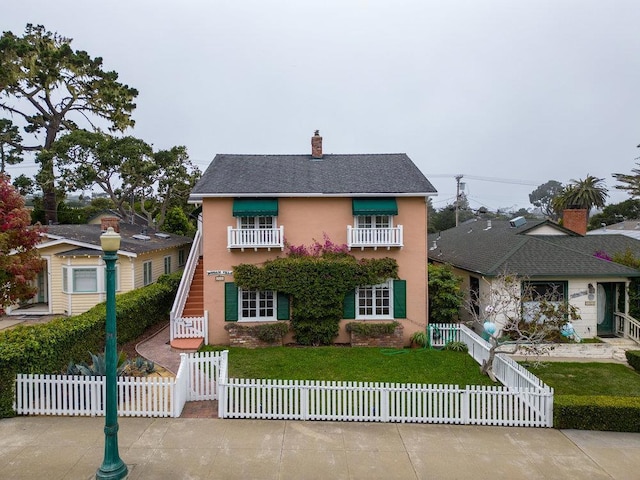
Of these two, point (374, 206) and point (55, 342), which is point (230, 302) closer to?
point (55, 342)

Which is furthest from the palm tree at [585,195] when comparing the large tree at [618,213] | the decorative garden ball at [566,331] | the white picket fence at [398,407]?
the white picket fence at [398,407]

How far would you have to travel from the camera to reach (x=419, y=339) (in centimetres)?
1548

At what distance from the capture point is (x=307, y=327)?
15461 millimetres

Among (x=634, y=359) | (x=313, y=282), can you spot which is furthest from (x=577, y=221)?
(x=313, y=282)

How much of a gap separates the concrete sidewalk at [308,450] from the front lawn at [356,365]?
117 inches

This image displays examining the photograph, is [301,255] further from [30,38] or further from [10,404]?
[30,38]

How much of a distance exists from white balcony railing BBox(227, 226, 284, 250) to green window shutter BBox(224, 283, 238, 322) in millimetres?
1702

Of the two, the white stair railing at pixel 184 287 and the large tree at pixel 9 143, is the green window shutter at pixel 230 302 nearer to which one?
the white stair railing at pixel 184 287

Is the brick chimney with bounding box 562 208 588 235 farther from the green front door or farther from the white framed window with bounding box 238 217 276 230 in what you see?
the white framed window with bounding box 238 217 276 230

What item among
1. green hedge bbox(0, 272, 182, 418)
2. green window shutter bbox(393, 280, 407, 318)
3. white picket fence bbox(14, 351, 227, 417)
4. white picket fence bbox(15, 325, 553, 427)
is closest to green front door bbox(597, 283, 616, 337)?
green window shutter bbox(393, 280, 407, 318)

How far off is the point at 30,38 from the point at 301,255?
33083mm

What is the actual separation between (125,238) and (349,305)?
1333cm

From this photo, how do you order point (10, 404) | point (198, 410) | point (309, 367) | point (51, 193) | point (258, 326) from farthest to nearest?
1. point (51, 193)
2. point (258, 326)
3. point (309, 367)
4. point (198, 410)
5. point (10, 404)

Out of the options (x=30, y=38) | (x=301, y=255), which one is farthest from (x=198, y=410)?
(x=30, y=38)
